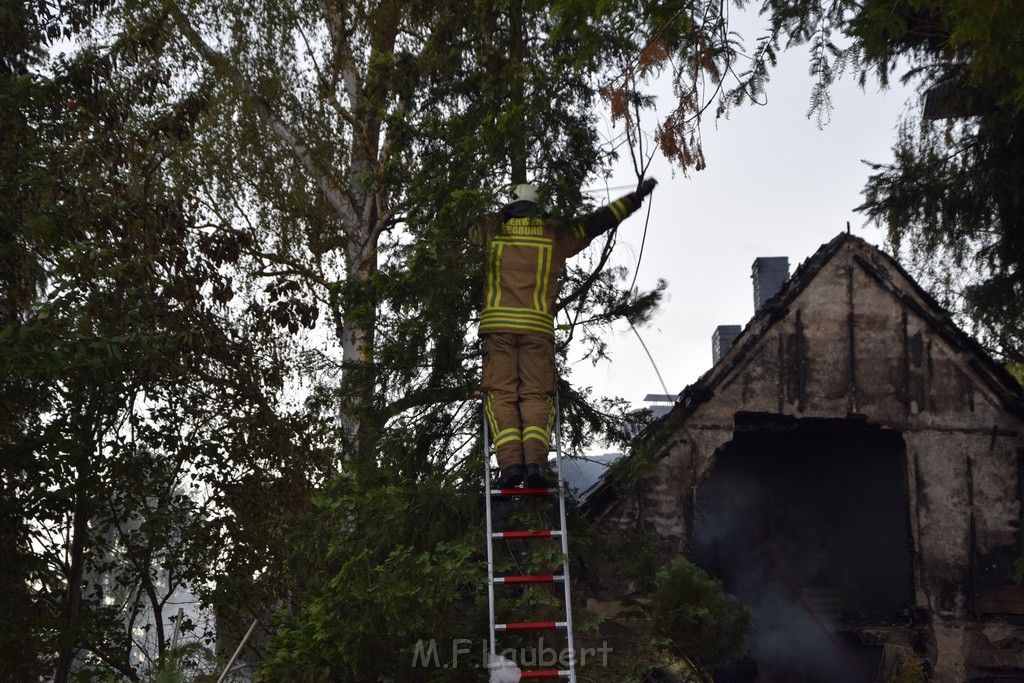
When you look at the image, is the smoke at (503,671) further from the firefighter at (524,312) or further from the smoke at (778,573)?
the smoke at (778,573)

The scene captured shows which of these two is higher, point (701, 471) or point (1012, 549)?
point (701, 471)

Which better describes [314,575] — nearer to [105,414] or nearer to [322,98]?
[105,414]

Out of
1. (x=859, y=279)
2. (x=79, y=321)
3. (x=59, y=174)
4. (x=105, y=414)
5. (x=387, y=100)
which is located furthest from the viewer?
(x=387, y=100)

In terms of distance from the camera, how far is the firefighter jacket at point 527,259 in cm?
845

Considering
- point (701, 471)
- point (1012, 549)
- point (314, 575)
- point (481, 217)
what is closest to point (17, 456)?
point (314, 575)

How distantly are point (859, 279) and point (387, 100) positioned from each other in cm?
629

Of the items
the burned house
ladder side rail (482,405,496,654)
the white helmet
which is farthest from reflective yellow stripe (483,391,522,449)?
the burned house

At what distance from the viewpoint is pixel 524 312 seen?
8.42 meters

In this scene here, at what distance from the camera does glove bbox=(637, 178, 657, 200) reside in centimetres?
858

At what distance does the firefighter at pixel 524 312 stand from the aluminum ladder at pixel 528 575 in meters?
0.09

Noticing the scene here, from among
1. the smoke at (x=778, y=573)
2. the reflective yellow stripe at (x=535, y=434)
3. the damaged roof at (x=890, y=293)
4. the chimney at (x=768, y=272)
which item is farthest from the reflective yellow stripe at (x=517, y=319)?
the chimney at (x=768, y=272)

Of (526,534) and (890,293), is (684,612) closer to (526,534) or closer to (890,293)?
(526,534)

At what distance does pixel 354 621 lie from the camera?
27.6 ft

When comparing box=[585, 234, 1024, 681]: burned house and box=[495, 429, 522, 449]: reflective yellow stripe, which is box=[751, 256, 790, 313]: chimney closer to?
box=[585, 234, 1024, 681]: burned house
